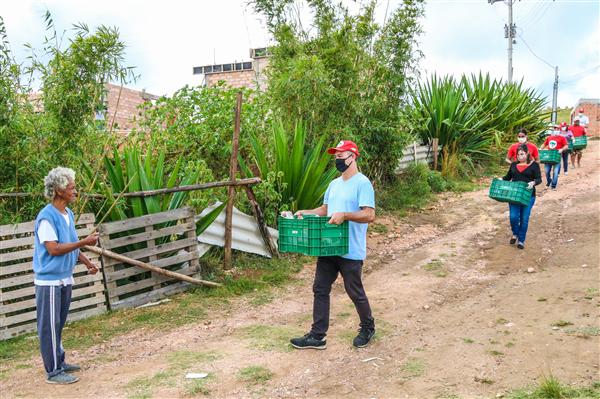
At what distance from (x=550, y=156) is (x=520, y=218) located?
16.5ft

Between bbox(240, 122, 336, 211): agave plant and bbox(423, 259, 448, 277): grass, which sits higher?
bbox(240, 122, 336, 211): agave plant

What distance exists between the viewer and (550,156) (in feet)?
43.5

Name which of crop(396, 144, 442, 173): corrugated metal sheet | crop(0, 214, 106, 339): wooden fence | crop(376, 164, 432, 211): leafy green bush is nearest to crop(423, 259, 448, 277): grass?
crop(376, 164, 432, 211): leafy green bush

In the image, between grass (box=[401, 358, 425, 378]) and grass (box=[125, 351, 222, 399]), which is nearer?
grass (box=[125, 351, 222, 399])

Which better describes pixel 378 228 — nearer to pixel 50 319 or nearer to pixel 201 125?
pixel 201 125

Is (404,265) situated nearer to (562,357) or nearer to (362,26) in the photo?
(562,357)

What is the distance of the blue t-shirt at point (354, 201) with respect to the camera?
4.94 metres

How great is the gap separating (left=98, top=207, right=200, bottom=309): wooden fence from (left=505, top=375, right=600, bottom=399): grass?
423cm

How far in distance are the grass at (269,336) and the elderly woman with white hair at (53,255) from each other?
5.59ft

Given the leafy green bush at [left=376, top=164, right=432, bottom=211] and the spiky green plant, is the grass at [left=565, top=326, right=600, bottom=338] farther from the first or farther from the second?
the leafy green bush at [left=376, top=164, right=432, bottom=211]

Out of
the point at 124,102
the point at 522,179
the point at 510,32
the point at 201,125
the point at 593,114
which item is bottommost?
the point at 522,179

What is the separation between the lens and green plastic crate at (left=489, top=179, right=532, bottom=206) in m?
8.58

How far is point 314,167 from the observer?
8734 millimetres

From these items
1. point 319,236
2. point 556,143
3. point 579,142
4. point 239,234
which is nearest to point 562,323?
point 319,236
